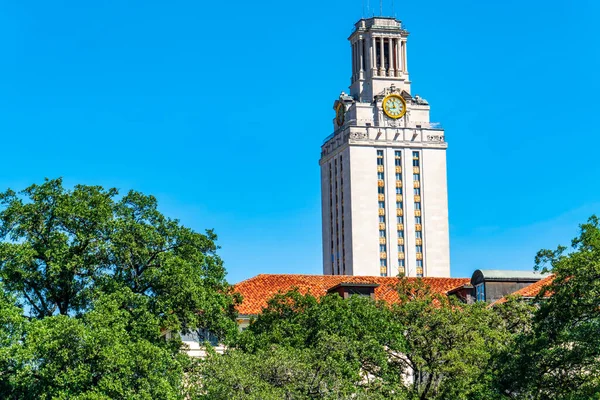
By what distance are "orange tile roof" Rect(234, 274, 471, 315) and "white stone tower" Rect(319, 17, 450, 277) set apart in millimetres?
89083

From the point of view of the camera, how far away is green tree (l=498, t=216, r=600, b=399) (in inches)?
1740

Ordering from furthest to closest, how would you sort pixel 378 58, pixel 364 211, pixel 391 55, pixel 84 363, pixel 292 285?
pixel 391 55 < pixel 378 58 < pixel 364 211 < pixel 292 285 < pixel 84 363

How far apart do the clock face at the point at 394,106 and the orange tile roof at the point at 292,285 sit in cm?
9846

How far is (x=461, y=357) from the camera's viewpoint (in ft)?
198

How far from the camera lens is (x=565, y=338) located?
44.8 metres

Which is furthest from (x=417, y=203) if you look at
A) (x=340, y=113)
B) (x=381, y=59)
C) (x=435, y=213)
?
(x=381, y=59)

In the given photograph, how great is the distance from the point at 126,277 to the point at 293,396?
29.7 feet

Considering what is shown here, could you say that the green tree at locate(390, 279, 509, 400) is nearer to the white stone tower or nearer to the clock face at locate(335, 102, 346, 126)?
the white stone tower

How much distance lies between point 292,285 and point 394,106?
10888 cm

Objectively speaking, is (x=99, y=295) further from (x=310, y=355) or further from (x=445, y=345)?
(x=445, y=345)

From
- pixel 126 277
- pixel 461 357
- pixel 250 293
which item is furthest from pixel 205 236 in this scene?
pixel 250 293

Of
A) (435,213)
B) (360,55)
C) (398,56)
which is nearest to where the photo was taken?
(435,213)

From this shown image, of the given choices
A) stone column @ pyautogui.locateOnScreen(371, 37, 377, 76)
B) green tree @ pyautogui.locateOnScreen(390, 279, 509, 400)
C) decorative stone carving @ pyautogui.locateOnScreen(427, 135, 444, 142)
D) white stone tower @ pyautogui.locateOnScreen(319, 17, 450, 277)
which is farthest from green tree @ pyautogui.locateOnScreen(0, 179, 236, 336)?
stone column @ pyautogui.locateOnScreen(371, 37, 377, 76)

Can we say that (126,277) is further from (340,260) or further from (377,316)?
(340,260)
